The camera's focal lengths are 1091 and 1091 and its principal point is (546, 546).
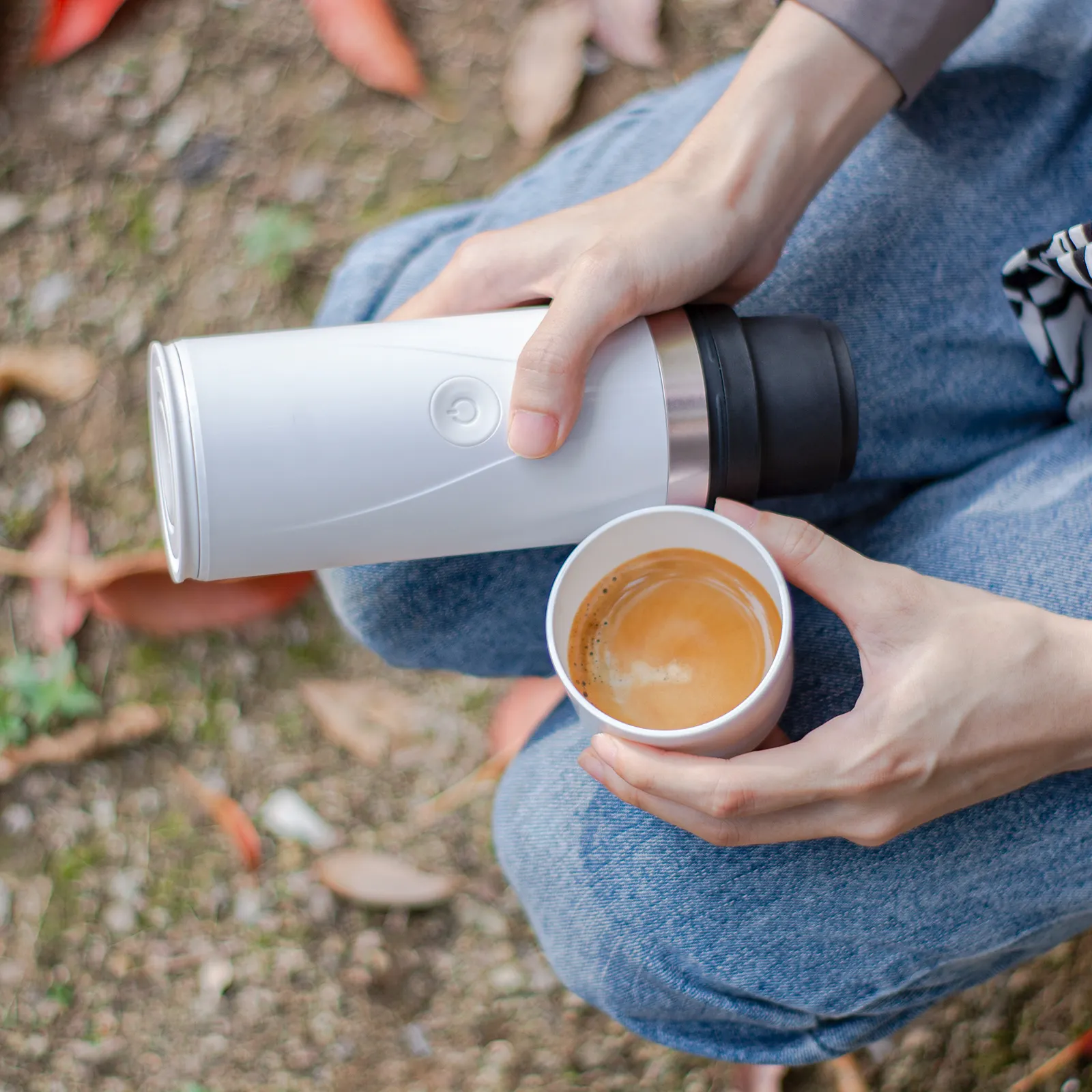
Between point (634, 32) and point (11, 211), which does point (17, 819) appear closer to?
point (11, 211)

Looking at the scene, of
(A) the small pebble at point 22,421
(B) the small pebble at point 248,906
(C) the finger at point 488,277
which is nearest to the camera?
(C) the finger at point 488,277

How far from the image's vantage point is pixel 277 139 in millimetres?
1446

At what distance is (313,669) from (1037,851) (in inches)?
32.1

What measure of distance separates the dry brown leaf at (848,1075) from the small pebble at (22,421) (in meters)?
1.16

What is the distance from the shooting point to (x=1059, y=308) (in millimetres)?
797

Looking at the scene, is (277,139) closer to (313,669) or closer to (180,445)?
(313,669)

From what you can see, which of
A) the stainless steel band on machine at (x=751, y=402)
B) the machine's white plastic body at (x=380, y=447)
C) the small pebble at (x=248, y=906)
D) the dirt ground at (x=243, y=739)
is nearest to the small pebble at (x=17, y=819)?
the dirt ground at (x=243, y=739)

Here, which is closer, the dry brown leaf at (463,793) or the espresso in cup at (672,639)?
the espresso in cup at (672,639)

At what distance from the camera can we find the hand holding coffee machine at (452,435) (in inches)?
26.8

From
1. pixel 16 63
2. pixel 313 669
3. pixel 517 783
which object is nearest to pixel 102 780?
pixel 313 669

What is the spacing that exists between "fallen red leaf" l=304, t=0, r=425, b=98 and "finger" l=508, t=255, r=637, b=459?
0.85 meters

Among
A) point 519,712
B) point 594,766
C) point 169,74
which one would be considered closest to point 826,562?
point 594,766

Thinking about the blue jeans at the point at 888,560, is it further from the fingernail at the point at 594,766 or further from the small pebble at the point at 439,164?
the small pebble at the point at 439,164

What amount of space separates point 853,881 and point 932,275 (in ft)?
1.51
